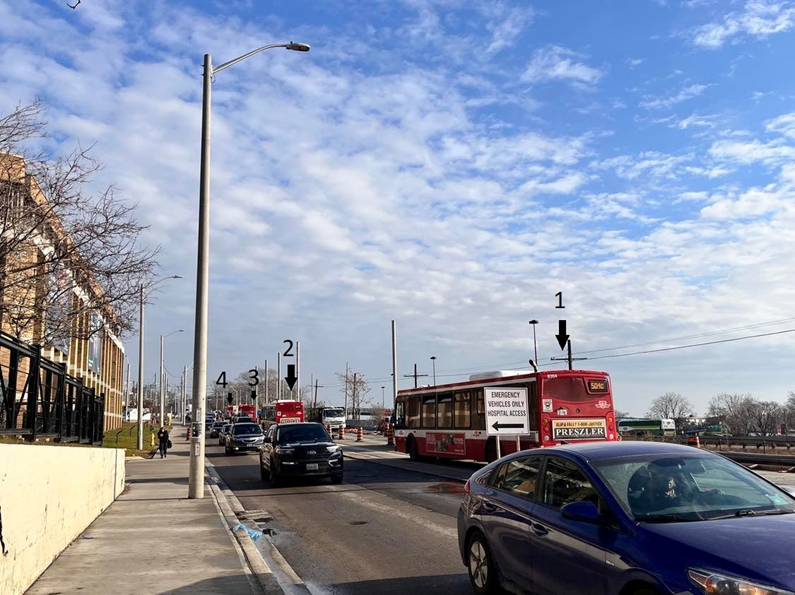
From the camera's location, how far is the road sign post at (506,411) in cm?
1969

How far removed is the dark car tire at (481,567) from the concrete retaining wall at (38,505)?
4245 millimetres

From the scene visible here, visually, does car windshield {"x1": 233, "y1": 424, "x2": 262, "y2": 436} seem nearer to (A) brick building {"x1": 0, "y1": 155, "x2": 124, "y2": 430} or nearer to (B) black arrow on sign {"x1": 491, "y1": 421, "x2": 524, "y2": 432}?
(A) brick building {"x1": 0, "y1": 155, "x2": 124, "y2": 430}

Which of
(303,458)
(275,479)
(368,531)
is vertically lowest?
(368,531)

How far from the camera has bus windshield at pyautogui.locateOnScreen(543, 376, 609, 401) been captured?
21469 millimetres

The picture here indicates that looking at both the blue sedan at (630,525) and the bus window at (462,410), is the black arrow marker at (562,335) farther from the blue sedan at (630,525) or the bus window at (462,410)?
the blue sedan at (630,525)

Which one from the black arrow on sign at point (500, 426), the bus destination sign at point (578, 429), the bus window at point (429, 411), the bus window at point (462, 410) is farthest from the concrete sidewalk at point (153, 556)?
the bus window at point (429, 411)

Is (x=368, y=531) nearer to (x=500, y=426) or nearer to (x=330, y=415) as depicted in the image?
(x=500, y=426)

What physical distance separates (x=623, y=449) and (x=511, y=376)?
16819mm

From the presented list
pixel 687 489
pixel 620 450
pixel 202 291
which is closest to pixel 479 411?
pixel 202 291

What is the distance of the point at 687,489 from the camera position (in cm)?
539

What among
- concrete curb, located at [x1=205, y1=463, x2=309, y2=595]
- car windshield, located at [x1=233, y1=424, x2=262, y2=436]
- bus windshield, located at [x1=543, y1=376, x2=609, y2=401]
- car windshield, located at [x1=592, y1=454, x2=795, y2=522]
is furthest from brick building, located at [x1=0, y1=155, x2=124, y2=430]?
car windshield, located at [x1=233, y1=424, x2=262, y2=436]

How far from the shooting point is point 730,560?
4188mm

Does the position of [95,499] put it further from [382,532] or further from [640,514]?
[640,514]

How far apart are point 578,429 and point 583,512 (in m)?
17.1
